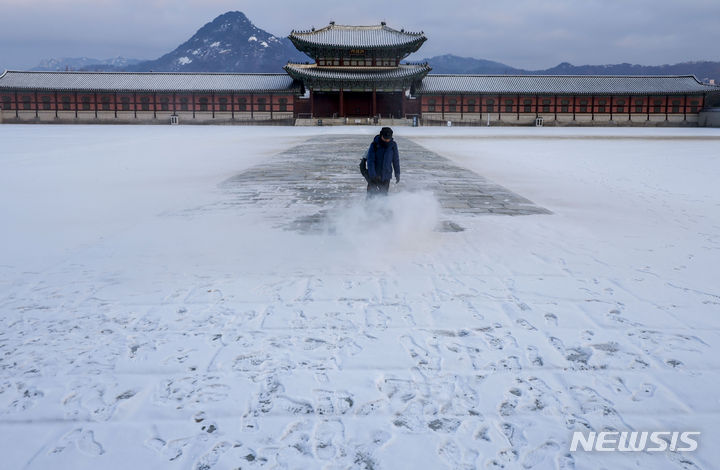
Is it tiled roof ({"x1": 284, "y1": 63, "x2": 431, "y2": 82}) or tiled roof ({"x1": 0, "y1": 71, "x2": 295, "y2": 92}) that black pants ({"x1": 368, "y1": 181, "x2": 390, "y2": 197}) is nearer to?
→ tiled roof ({"x1": 284, "y1": 63, "x2": 431, "y2": 82})

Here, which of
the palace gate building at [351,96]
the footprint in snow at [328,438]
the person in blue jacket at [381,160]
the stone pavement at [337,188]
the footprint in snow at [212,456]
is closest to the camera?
the footprint in snow at [212,456]

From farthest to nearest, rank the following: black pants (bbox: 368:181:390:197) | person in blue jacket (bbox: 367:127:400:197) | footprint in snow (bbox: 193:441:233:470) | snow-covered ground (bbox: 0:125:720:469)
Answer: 1. black pants (bbox: 368:181:390:197)
2. person in blue jacket (bbox: 367:127:400:197)
3. snow-covered ground (bbox: 0:125:720:469)
4. footprint in snow (bbox: 193:441:233:470)

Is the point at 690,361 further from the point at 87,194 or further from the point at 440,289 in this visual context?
the point at 87,194

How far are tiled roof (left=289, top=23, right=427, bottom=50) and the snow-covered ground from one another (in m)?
47.1

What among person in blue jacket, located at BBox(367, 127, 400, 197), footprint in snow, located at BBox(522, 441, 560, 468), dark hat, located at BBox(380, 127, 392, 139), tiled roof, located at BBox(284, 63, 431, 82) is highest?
tiled roof, located at BBox(284, 63, 431, 82)

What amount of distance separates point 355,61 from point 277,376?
54.8 m

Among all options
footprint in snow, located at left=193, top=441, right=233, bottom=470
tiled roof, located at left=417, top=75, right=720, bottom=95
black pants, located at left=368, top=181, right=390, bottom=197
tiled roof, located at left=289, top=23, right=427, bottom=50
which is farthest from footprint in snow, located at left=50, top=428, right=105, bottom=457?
tiled roof, located at left=417, top=75, right=720, bottom=95

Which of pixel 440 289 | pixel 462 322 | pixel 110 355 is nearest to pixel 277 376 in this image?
pixel 110 355

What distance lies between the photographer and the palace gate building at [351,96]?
5441 centimetres

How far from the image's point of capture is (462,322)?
15.3ft

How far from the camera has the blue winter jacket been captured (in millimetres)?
8562
